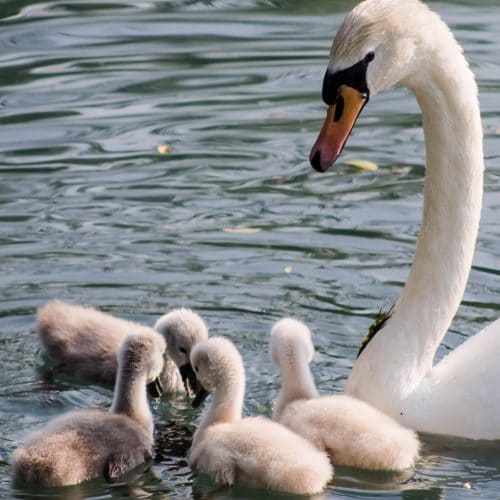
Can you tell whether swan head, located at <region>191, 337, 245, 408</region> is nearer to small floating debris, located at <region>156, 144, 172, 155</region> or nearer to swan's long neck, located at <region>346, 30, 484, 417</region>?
swan's long neck, located at <region>346, 30, 484, 417</region>

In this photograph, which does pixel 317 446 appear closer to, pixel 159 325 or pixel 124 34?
pixel 159 325

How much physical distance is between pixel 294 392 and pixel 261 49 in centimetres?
717

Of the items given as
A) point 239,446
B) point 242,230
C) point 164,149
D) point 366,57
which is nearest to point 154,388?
point 239,446

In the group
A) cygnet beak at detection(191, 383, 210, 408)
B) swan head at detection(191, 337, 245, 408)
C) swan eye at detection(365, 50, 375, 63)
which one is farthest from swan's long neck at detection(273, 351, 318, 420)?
swan eye at detection(365, 50, 375, 63)

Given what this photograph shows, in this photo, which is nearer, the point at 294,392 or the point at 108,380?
the point at 294,392

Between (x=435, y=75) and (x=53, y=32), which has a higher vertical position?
(x=435, y=75)

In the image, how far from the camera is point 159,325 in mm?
7836

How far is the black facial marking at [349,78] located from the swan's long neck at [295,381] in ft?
3.72

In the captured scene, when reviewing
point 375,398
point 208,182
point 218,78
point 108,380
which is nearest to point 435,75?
point 375,398

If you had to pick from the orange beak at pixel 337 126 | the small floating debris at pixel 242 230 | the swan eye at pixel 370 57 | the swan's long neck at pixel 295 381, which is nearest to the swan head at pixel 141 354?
the swan's long neck at pixel 295 381

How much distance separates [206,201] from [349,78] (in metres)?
3.44

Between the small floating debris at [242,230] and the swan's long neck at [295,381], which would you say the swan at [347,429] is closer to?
the swan's long neck at [295,381]

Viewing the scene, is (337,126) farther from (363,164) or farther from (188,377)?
(363,164)

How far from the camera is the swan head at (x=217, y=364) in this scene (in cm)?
702
